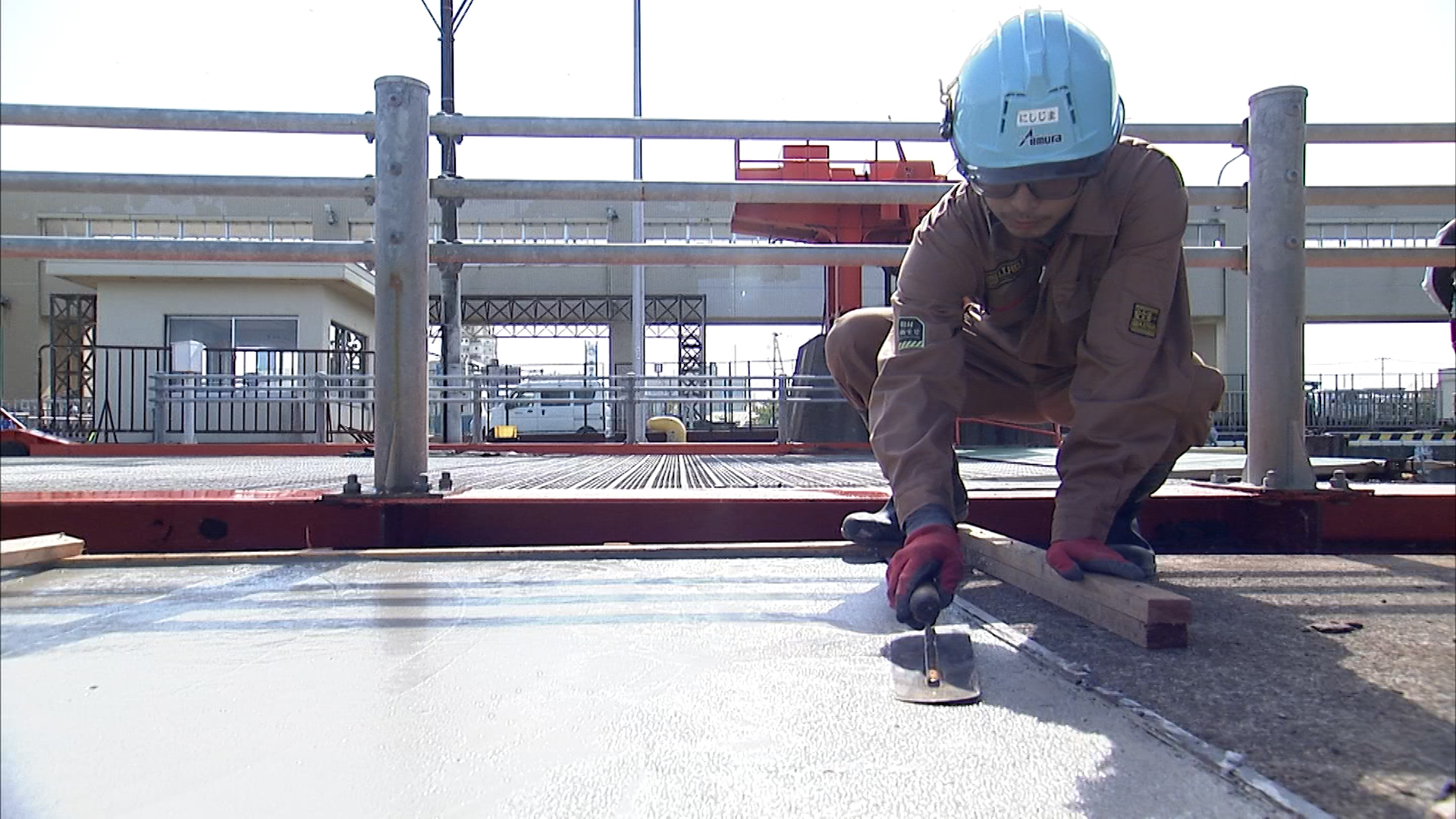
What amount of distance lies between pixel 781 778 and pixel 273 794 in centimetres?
55

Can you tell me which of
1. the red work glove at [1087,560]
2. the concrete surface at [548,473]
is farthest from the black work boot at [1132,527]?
the concrete surface at [548,473]

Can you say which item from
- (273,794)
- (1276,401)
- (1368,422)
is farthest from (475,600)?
(1368,422)

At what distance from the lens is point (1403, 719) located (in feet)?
2.99

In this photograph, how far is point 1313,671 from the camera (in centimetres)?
119

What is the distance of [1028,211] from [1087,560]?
2.10ft

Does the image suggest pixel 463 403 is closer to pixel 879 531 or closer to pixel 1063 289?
pixel 879 531

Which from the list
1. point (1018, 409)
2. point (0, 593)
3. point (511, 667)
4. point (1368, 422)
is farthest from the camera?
point (1368, 422)

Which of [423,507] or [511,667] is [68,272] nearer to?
[423,507]

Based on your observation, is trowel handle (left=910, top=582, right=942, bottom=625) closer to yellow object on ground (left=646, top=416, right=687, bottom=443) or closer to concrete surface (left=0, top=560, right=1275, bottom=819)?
concrete surface (left=0, top=560, right=1275, bottom=819)

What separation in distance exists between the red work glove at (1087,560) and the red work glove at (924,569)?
10.8 inches

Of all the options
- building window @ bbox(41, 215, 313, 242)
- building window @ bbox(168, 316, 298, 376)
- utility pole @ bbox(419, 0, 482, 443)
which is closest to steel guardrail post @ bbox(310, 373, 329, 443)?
utility pole @ bbox(419, 0, 482, 443)

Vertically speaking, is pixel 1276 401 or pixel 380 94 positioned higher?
pixel 380 94

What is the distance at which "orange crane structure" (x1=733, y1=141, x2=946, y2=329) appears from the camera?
863 cm

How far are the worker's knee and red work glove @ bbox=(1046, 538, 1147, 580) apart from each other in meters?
0.71
